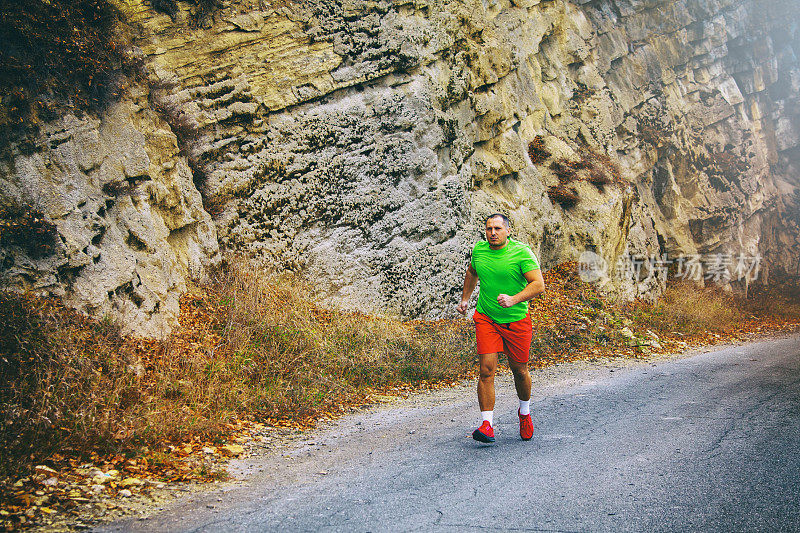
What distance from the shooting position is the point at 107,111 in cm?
778

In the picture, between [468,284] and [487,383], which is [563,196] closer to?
[468,284]

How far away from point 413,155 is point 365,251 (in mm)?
2293

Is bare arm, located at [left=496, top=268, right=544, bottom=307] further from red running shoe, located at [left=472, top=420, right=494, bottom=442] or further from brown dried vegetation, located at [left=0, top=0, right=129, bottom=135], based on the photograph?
brown dried vegetation, located at [left=0, top=0, right=129, bottom=135]

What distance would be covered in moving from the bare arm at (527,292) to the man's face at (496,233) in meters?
0.41

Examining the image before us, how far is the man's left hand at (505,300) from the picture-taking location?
5.03m

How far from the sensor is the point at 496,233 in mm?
5340

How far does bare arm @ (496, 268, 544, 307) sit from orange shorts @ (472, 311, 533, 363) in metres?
0.29

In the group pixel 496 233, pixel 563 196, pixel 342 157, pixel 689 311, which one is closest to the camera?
pixel 496 233

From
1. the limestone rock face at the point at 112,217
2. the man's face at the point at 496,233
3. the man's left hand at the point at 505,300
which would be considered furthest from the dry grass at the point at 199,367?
the man's face at the point at 496,233

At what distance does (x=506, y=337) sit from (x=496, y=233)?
41.1 inches

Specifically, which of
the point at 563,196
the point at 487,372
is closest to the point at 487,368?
the point at 487,372

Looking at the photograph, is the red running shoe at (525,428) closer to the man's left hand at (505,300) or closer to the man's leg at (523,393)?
the man's leg at (523,393)

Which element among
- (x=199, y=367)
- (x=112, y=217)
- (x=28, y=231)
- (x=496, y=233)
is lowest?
(x=199, y=367)

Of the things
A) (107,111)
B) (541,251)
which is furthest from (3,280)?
(541,251)
